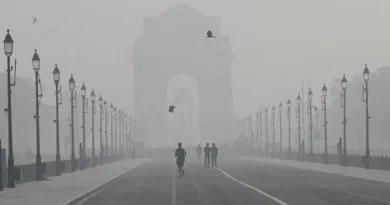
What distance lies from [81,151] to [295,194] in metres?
35.4

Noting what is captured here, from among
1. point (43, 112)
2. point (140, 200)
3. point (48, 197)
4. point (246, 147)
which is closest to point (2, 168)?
point (48, 197)

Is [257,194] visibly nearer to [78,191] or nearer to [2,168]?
[78,191]

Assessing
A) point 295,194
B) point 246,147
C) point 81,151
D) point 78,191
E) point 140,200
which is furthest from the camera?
point 246,147

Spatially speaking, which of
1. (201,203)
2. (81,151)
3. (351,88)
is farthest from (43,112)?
(201,203)

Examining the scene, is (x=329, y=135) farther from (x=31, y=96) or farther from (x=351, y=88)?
(x=31, y=96)

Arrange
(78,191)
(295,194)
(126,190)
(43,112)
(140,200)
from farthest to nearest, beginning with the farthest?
(43,112) < (126,190) < (78,191) < (295,194) < (140,200)

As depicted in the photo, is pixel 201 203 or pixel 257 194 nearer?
pixel 201 203

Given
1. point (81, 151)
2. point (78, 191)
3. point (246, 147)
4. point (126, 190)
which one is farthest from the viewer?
point (246, 147)

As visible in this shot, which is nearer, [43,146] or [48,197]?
[48,197]

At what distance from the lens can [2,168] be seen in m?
37.9

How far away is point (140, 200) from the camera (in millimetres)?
31594

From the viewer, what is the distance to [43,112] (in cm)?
17538

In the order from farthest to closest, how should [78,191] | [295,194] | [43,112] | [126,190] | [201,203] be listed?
[43,112]
[126,190]
[78,191]
[295,194]
[201,203]

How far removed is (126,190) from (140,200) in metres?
7.92
